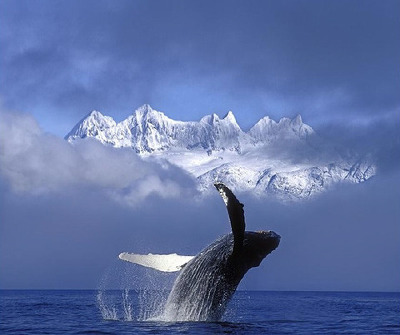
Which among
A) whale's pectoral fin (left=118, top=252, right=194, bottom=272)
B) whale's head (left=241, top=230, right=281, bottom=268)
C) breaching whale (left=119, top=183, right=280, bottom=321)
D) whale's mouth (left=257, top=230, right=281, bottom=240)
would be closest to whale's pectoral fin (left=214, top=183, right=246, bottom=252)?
breaching whale (left=119, top=183, right=280, bottom=321)

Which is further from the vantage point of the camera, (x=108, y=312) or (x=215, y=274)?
(x=108, y=312)

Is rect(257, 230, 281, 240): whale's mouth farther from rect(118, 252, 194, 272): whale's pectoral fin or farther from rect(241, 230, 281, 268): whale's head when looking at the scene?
rect(118, 252, 194, 272): whale's pectoral fin

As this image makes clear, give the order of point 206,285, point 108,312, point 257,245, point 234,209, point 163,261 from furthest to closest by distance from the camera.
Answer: point 108,312 → point 163,261 → point 206,285 → point 257,245 → point 234,209

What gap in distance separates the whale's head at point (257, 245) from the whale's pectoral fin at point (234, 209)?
1018 mm

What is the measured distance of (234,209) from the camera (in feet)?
40.9

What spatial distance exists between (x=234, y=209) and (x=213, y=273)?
2384mm

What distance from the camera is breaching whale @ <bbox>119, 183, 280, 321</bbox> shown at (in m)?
14.2

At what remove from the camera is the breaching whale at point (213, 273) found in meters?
14.2

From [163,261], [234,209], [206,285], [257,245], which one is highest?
[234,209]

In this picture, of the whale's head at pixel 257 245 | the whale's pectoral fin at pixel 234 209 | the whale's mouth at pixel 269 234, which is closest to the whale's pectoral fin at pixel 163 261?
the whale's head at pixel 257 245

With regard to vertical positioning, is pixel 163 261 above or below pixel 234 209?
below

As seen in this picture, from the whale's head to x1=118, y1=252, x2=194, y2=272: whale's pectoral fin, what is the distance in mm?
1378

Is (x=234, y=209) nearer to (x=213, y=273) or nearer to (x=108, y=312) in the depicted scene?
(x=213, y=273)

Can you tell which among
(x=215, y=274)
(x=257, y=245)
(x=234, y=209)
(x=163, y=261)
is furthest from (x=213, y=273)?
(x=234, y=209)
